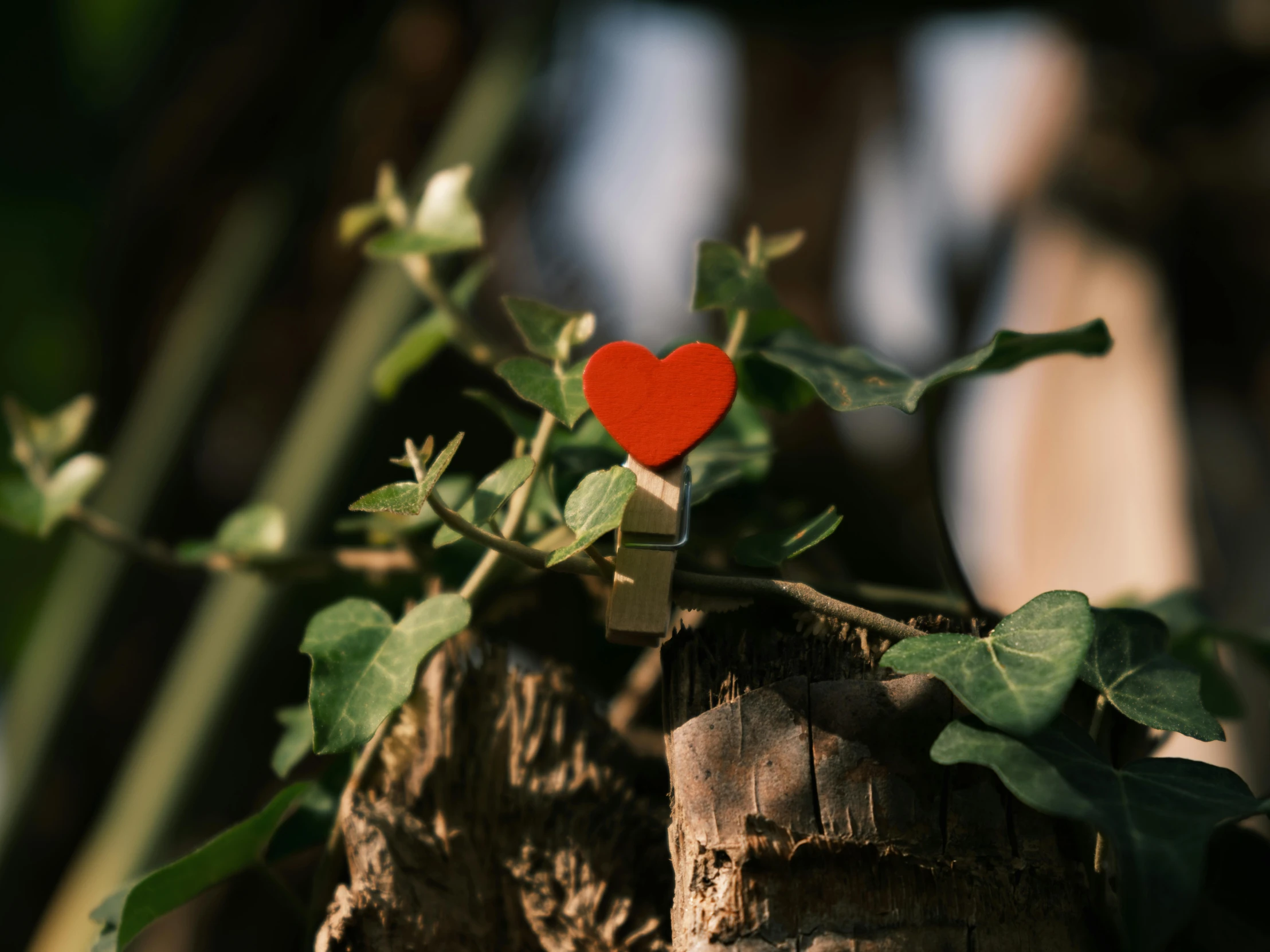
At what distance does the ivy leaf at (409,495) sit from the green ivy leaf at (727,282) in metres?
0.14

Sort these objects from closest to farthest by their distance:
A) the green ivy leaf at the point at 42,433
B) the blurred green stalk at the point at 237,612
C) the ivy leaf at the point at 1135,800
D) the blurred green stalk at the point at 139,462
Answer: the ivy leaf at the point at 1135,800 < the green ivy leaf at the point at 42,433 < the blurred green stalk at the point at 237,612 < the blurred green stalk at the point at 139,462

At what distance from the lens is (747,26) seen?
5.30 ft

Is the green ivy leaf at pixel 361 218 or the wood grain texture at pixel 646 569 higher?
the green ivy leaf at pixel 361 218

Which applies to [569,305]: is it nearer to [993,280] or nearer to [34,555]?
[34,555]

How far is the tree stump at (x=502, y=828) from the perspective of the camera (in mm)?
342

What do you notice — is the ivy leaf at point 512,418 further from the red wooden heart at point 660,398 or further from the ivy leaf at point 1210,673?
the ivy leaf at point 1210,673

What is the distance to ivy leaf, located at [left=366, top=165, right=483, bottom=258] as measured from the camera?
42 centimetres

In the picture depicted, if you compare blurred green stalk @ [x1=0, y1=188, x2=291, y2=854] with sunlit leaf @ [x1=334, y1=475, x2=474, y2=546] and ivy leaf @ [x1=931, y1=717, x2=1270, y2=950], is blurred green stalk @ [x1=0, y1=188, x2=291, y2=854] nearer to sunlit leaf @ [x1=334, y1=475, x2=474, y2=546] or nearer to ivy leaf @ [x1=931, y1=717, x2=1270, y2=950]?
sunlit leaf @ [x1=334, y1=475, x2=474, y2=546]

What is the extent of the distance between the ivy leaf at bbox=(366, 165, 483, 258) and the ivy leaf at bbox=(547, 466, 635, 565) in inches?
6.8

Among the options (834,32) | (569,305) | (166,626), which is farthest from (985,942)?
(834,32)

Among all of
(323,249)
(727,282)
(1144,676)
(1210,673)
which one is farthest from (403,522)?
(323,249)

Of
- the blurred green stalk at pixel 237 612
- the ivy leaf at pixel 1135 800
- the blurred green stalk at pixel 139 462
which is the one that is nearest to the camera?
the ivy leaf at pixel 1135 800

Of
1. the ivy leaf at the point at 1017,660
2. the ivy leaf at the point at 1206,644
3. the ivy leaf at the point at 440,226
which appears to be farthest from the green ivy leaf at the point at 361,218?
the ivy leaf at the point at 1206,644

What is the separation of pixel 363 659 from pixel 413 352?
20cm
